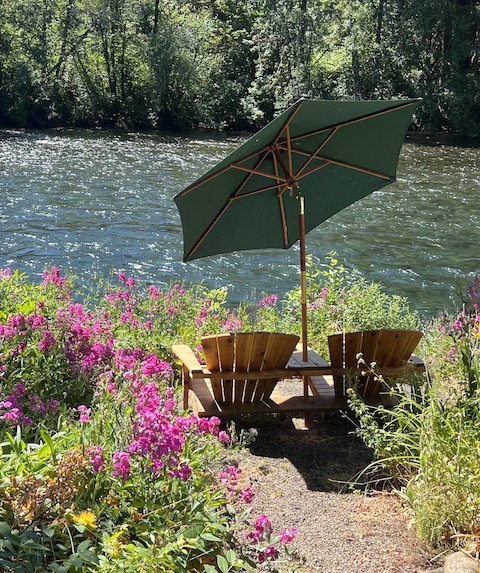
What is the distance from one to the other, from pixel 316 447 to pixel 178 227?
970cm

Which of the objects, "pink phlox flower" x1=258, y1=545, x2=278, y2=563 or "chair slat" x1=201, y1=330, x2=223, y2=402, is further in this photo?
"chair slat" x1=201, y1=330, x2=223, y2=402

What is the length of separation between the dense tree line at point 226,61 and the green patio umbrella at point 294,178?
2304cm

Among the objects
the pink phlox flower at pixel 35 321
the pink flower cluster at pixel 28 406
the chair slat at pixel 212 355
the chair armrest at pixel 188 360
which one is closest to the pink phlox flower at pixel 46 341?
the pink phlox flower at pixel 35 321

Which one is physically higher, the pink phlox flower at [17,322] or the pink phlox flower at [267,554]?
the pink phlox flower at [17,322]

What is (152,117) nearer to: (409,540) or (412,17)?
(412,17)

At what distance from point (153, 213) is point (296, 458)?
10948 mm

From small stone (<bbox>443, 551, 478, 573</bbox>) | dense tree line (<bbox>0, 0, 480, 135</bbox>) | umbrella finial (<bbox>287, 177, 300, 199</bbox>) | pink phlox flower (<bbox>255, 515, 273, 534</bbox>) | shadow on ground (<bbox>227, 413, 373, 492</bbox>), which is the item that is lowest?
shadow on ground (<bbox>227, 413, 373, 492</bbox>)

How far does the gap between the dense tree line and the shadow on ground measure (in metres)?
24.2

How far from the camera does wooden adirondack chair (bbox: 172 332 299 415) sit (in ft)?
14.7

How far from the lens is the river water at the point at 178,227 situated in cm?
1089

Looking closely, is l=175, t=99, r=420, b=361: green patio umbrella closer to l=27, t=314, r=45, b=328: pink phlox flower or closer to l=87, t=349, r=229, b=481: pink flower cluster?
l=27, t=314, r=45, b=328: pink phlox flower

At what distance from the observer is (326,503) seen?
3805 millimetres

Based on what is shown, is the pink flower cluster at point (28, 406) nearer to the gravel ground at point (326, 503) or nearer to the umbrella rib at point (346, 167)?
the gravel ground at point (326, 503)

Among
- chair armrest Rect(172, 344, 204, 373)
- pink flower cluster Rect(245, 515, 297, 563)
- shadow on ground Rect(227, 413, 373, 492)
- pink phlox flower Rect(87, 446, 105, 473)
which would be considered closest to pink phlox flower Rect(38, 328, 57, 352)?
chair armrest Rect(172, 344, 204, 373)
